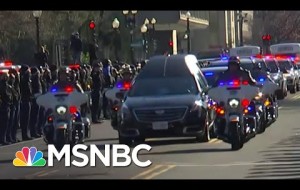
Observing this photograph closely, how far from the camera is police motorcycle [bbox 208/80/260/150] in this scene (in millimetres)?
19750

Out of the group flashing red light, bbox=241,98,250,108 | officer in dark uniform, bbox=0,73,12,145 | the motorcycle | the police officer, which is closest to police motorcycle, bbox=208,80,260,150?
flashing red light, bbox=241,98,250,108

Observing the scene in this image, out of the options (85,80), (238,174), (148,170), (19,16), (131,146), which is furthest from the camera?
(19,16)

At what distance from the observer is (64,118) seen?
771 inches

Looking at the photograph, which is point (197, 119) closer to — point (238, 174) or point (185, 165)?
point (185, 165)

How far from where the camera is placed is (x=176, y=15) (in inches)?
3014

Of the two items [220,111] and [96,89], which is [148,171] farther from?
[96,89]

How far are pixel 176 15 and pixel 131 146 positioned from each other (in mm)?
55890

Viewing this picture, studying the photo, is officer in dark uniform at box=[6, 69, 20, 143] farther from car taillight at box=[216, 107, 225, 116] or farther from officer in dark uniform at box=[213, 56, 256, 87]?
car taillight at box=[216, 107, 225, 116]

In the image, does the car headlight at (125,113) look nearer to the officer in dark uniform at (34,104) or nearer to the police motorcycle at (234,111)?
the police motorcycle at (234,111)

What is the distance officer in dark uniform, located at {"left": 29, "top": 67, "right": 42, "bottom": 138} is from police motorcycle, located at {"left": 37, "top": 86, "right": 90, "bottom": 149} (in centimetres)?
516

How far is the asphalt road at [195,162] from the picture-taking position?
51.6 ft

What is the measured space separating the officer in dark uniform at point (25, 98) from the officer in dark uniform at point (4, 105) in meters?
0.91

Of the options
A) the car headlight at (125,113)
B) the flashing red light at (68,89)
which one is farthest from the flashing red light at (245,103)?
the flashing red light at (68,89)

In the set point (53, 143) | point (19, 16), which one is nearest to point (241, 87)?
point (53, 143)
